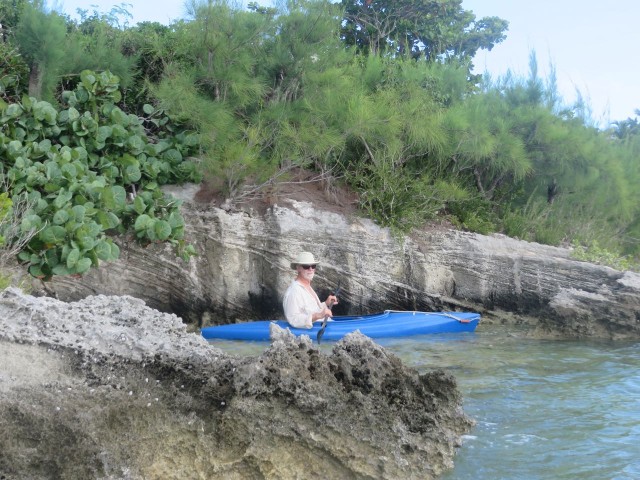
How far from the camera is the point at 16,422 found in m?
3.55

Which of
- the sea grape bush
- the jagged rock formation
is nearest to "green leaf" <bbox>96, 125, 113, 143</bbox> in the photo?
the sea grape bush

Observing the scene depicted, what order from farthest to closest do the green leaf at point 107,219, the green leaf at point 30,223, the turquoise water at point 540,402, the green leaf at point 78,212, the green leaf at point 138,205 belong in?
the green leaf at point 138,205 → the green leaf at point 107,219 → the green leaf at point 78,212 → the green leaf at point 30,223 → the turquoise water at point 540,402

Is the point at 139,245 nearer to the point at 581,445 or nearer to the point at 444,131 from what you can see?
the point at 444,131

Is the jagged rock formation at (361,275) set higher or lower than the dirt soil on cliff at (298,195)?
lower

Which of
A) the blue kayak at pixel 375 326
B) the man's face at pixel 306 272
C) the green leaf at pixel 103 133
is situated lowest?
the blue kayak at pixel 375 326

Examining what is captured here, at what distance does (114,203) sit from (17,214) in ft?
4.44

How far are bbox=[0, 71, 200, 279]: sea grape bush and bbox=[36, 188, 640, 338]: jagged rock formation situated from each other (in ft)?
1.67

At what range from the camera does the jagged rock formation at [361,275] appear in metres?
9.98

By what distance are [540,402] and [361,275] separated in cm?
522

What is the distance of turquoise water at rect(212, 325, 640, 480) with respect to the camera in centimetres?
440

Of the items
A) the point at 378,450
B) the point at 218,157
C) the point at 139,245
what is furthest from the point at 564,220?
the point at 378,450

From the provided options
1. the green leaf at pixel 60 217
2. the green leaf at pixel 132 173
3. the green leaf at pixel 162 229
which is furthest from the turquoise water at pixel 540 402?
the green leaf at pixel 132 173

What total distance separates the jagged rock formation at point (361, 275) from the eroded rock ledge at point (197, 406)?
5009 millimetres

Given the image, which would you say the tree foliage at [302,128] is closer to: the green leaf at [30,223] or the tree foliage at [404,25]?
the green leaf at [30,223]
